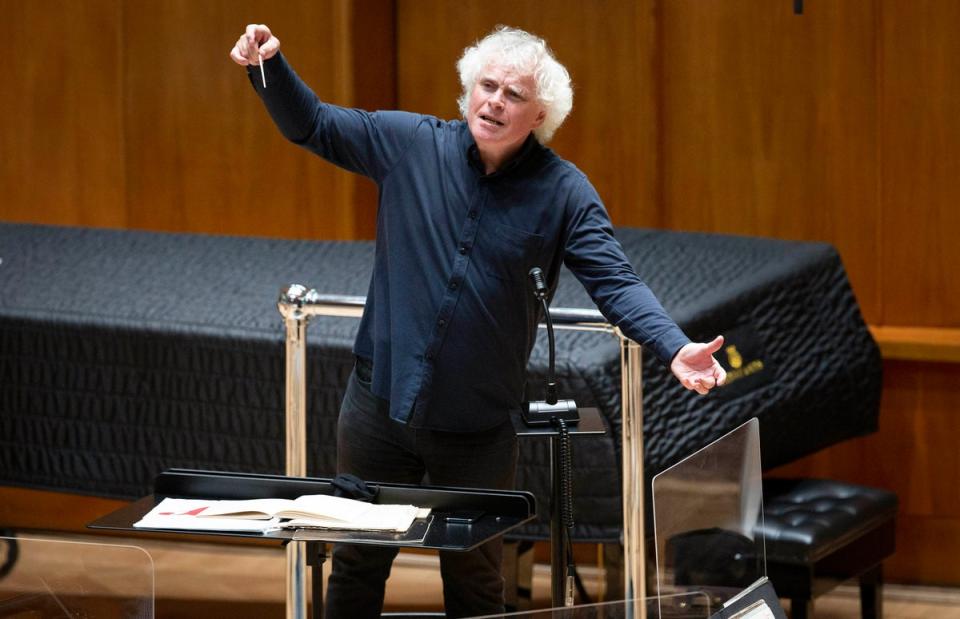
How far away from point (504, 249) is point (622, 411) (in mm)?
465

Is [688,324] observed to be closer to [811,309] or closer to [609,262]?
[811,309]

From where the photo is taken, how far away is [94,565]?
1.76 meters

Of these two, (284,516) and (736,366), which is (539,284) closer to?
(284,516)

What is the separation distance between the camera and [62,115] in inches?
189

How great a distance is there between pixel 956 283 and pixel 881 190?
347 mm

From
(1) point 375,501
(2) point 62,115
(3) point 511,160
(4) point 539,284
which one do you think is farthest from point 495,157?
(2) point 62,115

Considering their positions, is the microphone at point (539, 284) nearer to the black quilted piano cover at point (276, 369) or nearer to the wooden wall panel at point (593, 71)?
the black quilted piano cover at point (276, 369)

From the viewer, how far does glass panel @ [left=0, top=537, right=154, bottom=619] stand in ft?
5.74

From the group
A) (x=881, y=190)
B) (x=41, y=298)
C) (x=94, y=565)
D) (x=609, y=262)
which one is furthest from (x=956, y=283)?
(x=94, y=565)

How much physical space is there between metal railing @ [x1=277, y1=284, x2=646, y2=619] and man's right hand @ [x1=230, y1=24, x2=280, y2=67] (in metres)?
0.55

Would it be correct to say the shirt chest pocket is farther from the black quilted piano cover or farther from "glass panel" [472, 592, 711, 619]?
"glass panel" [472, 592, 711, 619]

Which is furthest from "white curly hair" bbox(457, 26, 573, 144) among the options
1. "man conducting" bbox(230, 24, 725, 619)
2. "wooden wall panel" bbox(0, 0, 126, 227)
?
"wooden wall panel" bbox(0, 0, 126, 227)

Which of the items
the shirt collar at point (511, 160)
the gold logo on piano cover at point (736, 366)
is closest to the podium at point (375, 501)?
the shirt collar at point (511, 160)

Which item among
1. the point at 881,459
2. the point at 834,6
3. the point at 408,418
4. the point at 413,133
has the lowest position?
the point at 881,459
